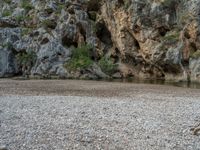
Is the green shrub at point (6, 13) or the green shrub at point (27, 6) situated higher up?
the green shrub at point (27, 6)

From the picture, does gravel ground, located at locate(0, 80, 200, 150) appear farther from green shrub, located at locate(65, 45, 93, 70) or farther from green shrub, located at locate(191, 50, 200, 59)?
green shrub, located at locate(65, 45, 93, 70)

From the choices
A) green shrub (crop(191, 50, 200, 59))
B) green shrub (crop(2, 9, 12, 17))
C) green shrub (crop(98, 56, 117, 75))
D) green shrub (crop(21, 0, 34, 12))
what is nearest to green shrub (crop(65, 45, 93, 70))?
green shrub (crop(98, 56, 117, 75))

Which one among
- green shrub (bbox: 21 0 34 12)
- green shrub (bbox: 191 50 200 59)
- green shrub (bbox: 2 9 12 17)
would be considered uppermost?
green shrub (bbox: 21 0 34 12)

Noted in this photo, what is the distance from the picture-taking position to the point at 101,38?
71250mm

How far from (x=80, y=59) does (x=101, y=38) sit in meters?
10.2

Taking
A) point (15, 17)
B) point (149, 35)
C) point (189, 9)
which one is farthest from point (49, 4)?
point (189, 9)

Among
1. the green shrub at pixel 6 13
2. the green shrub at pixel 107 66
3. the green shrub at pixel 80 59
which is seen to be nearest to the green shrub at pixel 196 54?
the green shrub at pixel 107 66

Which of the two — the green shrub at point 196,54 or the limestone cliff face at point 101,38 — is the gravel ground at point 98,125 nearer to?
the green shrub at point 196,54

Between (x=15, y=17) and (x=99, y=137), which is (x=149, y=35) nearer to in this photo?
(x=15, y=17)

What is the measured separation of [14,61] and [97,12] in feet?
65.5

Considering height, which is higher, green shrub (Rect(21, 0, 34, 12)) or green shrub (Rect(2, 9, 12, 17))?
green shrub (Rect(21, 0, 34, 12))

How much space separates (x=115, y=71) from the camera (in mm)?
64438

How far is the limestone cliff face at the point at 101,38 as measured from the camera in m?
50.5

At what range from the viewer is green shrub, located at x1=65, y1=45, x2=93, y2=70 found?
62.2 meters
